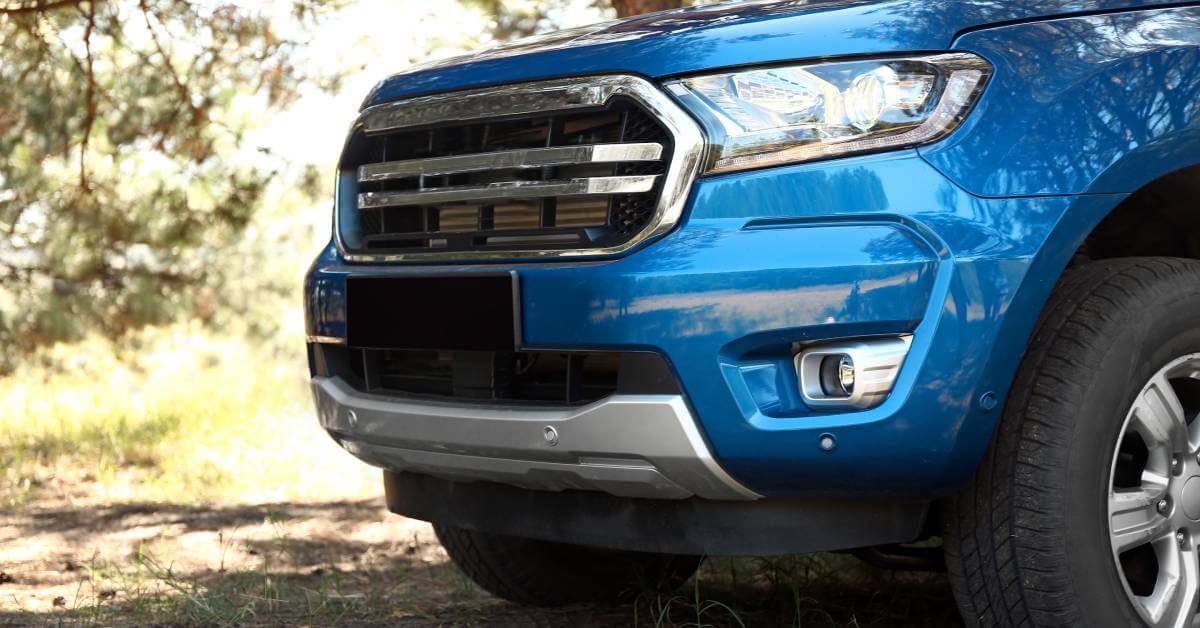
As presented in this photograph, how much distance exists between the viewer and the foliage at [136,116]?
270 inches

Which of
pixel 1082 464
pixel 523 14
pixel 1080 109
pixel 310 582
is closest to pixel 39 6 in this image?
pixel 523 14

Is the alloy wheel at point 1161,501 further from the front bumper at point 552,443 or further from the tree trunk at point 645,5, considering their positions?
the tree trunk at point 645,5

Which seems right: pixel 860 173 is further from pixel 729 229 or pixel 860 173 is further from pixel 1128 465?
pixel 1128 465

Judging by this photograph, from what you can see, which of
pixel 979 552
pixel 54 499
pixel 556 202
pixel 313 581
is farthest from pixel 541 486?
pixel 54 499

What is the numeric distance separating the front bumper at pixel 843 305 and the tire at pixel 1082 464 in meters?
0.12

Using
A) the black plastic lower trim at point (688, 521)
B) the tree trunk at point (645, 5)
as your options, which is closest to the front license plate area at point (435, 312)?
the black plastic lower trim at point (688, 521)

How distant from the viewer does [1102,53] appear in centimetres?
238

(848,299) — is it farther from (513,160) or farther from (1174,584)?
(1174,584)

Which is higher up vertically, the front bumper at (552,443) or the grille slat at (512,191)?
the grille slat at (512,191)

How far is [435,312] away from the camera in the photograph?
105 inches

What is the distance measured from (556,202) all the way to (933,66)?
0.81 m

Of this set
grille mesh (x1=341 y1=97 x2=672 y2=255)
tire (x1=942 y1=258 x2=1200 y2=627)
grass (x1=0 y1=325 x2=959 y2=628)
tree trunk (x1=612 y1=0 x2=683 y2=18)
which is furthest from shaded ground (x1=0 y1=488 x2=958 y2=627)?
tree trunk (x1=612 y1=0 x2=683 y2=18)

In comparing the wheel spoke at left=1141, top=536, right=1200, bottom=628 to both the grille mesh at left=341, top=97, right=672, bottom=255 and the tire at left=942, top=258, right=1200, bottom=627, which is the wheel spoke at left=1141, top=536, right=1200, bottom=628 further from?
the grille mesh at left=341, top=97, right=672, bottom=255

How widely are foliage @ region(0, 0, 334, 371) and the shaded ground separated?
111 inches
